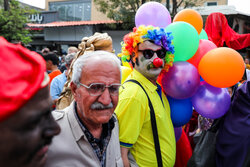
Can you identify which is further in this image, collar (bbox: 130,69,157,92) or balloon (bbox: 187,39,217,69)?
balloon (bbox: 187,39,217,69)

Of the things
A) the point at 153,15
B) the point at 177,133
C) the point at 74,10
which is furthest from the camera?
the point at 74,10

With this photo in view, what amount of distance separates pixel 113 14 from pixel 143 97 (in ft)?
31.0

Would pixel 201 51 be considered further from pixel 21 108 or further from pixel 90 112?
pixel 21 108

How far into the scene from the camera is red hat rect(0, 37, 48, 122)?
0.54m

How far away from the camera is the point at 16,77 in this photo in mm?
563

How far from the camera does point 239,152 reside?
1.86 m

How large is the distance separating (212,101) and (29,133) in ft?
5.57

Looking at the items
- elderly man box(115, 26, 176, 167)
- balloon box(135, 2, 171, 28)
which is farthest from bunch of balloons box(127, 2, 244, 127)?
elderly man box(115, 26, 176, 167)

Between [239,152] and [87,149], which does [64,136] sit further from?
[239,152]

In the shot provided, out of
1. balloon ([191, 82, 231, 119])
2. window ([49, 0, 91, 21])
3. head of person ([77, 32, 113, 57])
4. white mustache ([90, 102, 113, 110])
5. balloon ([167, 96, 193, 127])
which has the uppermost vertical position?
window ([49, 0, 91, 21])

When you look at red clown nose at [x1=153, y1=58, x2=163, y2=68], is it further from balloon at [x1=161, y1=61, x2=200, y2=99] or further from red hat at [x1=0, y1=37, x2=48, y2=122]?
red hat at [x1=0, y1=37, x2=48, y2=122]

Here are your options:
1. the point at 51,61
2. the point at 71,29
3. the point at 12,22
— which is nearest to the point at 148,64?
the point at 51,61

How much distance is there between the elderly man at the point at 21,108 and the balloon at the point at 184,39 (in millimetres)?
1541

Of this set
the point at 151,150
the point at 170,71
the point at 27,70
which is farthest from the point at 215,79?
the point at 27,70
